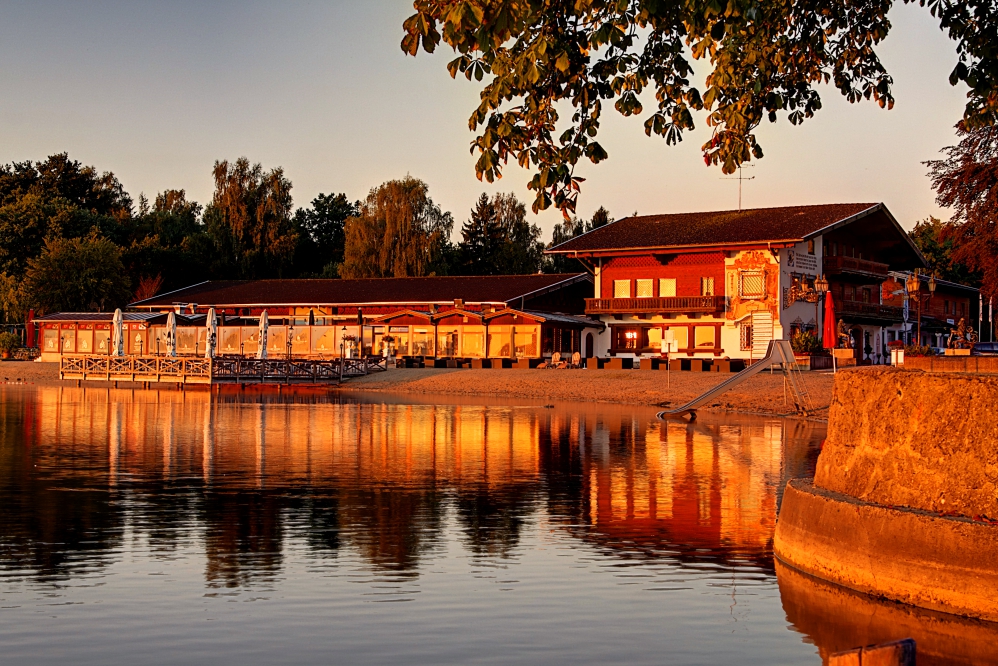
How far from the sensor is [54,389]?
51.2 meters

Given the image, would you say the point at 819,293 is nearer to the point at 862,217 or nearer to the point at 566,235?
the point at 862,217

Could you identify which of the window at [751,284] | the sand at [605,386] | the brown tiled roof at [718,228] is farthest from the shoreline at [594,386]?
the brown tiled roof at [718,228]

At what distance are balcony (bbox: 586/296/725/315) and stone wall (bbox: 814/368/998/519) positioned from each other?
168 feet

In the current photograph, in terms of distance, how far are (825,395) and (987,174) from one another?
882cm

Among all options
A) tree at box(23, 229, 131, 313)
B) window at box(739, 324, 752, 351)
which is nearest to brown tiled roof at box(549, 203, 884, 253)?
window at box(739, 324, 752, 351)

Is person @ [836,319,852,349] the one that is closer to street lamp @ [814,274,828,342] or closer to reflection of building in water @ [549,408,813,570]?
street lamp @ [814,274,828,342]

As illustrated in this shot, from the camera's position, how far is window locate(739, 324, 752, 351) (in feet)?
203

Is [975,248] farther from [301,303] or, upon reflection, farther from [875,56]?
[301,303]

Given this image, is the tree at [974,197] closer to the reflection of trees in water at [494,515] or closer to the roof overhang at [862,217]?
the roof overhang at [862,217]

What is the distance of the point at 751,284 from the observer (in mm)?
62156

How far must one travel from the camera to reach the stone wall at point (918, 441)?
9.87 meters

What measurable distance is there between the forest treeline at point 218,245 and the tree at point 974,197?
159 ft

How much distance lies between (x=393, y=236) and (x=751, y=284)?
31008mm

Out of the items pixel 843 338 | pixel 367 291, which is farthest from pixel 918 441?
pixel 367 291
